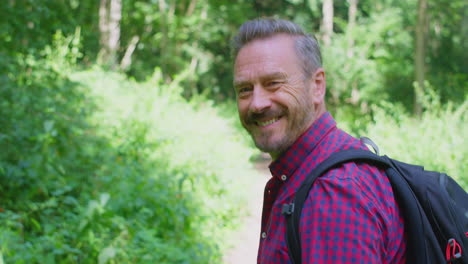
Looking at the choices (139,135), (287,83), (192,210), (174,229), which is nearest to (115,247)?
(174,229)

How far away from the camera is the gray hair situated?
6.01 feet

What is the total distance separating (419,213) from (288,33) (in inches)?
32.2

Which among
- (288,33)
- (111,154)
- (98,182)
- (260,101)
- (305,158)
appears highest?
(288,33)

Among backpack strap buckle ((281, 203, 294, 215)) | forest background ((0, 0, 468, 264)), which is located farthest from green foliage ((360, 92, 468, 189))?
backpack strap buckle ((281, 203, 294, 215))

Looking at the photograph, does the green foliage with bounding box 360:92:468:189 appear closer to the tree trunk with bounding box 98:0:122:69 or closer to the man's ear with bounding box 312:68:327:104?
the man's ear with bounding box 312:68:327:104

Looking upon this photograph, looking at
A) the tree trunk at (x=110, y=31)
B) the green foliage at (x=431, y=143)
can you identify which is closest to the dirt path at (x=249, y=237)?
the green foliage at (x=431, y=143)

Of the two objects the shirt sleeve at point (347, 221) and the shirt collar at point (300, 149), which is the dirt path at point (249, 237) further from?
the shirt sleeve at point (347, 221)

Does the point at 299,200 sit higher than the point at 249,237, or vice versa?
the point at 299,200

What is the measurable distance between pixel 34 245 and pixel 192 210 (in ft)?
7.17

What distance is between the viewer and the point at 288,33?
1.84 m

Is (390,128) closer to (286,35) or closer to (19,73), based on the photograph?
(19,73)

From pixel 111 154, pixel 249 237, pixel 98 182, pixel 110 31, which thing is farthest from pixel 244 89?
pixel 110 31

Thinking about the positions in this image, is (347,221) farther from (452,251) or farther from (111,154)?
(111,154)

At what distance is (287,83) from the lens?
1791 millimetres
